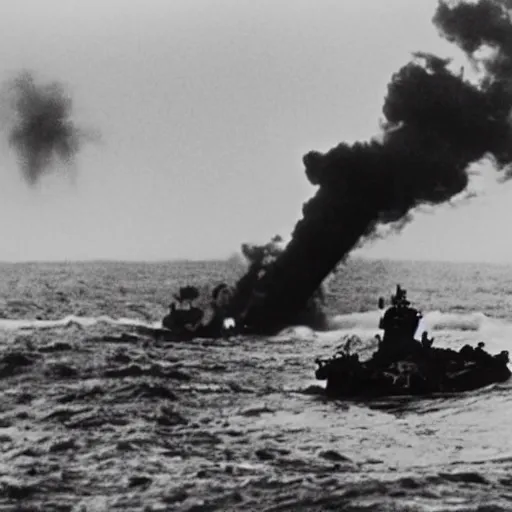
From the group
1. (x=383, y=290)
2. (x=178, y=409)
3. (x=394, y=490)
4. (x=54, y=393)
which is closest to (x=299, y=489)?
(x=394, y=490)

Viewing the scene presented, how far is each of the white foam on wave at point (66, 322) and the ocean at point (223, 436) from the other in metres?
11.8

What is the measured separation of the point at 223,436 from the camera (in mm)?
31969

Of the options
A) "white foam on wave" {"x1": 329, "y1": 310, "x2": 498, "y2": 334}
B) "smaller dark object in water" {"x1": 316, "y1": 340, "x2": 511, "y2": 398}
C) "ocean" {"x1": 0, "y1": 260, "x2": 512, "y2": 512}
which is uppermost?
"white foam on wave" {"x1": 329, "y1": 310, "x2": 498, "y2": 334}

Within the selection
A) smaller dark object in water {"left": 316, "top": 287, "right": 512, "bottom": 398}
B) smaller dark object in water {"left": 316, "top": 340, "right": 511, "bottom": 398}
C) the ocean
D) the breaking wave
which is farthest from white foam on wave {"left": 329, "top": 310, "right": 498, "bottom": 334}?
smaller dark object in water {"left": 316, "top": 340, "right": 511, "bottom": 398}

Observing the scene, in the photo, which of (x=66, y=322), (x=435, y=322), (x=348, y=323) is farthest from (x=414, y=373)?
(x=435, y=322)

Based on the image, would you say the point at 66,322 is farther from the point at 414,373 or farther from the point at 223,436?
the point at 223,436

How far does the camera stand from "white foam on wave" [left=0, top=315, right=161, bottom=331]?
7420 cm

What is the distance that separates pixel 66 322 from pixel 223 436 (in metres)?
48.5

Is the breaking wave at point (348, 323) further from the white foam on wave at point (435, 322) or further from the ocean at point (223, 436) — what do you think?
the ocean at point (223, 436)

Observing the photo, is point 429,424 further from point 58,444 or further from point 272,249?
point 272,249

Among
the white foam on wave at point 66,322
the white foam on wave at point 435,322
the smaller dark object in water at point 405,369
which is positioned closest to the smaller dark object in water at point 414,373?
the smaller dark object in water at point 405,369

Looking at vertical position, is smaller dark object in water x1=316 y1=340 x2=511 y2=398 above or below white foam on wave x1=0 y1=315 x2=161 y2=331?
above

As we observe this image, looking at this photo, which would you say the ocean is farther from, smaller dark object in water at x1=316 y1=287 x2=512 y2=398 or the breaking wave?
the breaking wave

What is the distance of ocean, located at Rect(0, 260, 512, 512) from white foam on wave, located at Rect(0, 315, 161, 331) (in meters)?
11.8
